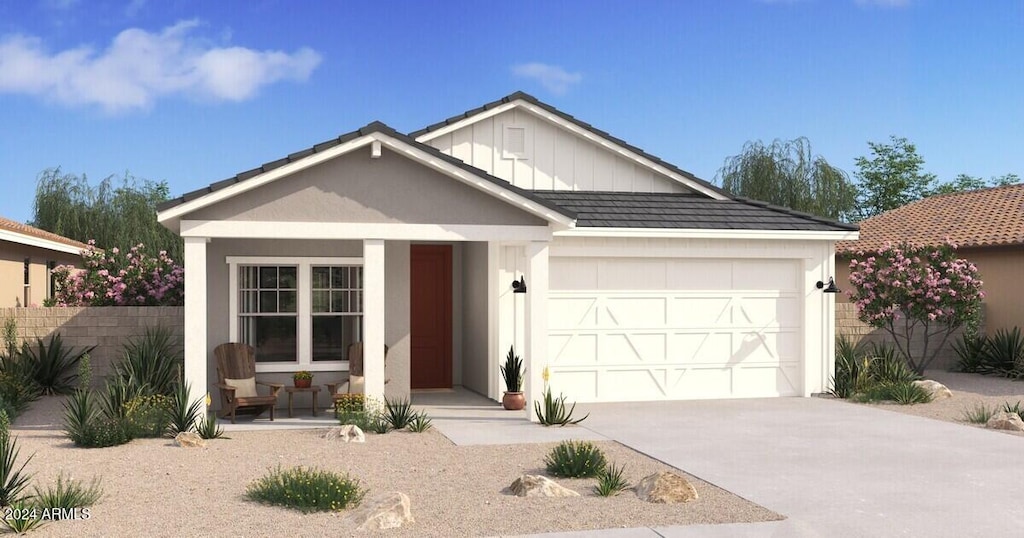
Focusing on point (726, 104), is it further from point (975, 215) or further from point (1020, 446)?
point (1020, 446)

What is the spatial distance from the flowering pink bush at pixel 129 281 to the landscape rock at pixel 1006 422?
1414cm

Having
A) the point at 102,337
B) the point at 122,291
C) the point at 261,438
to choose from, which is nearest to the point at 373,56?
the point at 122,291

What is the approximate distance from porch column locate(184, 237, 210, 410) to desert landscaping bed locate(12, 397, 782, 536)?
0.88m

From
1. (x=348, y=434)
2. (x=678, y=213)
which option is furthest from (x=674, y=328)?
(x=348, y=434)

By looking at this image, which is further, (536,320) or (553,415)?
(536,320)

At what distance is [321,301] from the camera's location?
1399cm

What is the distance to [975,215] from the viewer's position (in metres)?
24.4

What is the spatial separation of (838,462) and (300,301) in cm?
782

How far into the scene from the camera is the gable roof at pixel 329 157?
11639mm

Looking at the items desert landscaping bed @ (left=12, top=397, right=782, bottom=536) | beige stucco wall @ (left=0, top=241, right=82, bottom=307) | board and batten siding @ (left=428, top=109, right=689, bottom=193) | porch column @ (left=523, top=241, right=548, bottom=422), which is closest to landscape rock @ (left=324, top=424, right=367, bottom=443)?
desert landscaping bed @ (left=12, top=397, right=782, bottom=536)

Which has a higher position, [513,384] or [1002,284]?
[1002,284]

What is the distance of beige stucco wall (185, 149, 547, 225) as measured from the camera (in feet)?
39.7

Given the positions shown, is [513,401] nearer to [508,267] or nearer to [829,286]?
[508,267]

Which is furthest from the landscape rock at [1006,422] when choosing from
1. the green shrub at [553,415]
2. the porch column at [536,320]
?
the porch column at [536,320]
